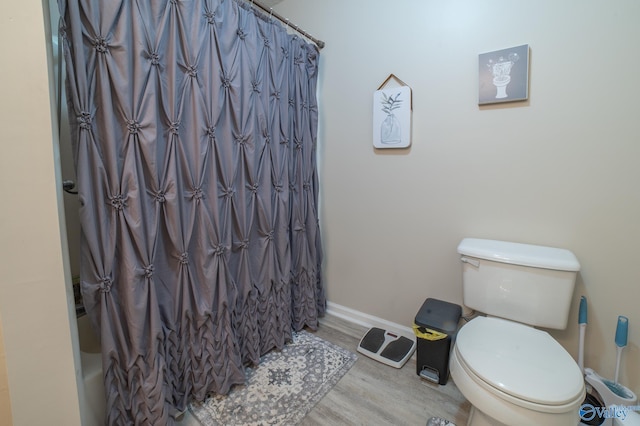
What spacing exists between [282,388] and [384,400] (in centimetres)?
55

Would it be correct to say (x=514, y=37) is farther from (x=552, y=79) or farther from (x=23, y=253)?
(x=23, y=253)

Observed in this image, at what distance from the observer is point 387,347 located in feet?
5.88

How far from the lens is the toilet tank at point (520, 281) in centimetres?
124

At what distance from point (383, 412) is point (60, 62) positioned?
2.00m

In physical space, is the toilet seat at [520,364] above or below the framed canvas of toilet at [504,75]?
below

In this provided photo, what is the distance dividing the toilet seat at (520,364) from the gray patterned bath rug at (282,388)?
80 cm

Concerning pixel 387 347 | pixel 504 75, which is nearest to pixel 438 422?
pixel 387 347

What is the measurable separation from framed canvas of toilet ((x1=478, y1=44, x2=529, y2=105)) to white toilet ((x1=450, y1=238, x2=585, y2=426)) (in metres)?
0.76

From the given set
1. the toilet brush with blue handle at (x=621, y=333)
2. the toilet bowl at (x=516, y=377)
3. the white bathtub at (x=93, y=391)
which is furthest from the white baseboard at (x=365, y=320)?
the white bathtub at (x=93, y=391)

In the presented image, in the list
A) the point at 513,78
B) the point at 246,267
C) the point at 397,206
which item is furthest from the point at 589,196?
the point at 246,267

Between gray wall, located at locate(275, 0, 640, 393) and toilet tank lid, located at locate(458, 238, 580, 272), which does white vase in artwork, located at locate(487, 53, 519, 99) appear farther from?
toilet tank lid, located at locate(458, 238, 580, 272)

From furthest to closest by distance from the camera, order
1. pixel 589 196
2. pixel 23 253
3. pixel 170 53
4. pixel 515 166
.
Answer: pixel 515 166 → pixel 589 196 → pixel 170 53 → pixel 23 253

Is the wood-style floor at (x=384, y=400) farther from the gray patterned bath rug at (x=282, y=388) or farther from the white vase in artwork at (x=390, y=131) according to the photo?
the white vase in artwork at (x=390, y=131)

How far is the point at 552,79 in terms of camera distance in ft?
4.32
